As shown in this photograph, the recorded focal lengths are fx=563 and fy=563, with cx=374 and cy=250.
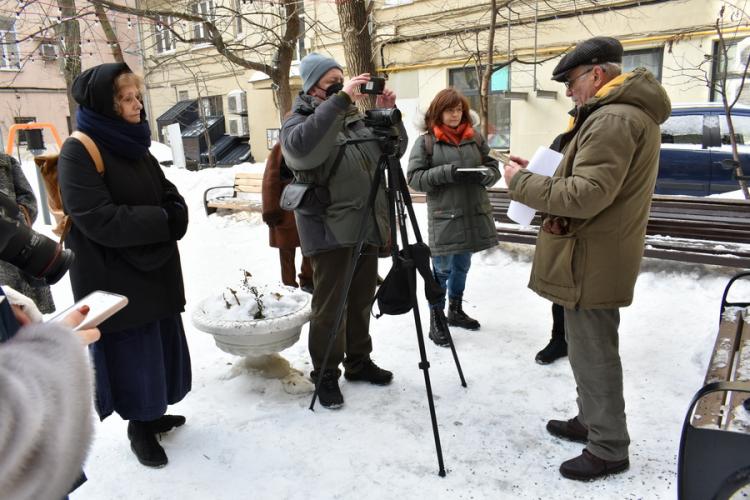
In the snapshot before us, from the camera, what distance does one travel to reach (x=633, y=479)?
244cm

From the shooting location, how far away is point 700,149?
7.36 m

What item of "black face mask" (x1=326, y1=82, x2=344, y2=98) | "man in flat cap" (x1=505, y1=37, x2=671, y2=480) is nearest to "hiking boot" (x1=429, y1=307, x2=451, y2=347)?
"man in flat cap" (x1=505, y1=37, x2=671, y2=480)

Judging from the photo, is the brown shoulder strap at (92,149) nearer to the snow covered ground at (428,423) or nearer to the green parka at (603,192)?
the snow covered ground at (428,423)

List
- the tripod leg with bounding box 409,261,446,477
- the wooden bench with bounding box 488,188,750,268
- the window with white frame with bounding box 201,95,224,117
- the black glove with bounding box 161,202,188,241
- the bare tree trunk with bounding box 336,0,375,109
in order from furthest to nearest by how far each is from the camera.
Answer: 1. the window with white frame with bounding box 201,95,224,117
2. the bare tree trunk with bounding box 336,0,375,109
3. the wooden bench with bounding box 488,188,750,268
4. the black glove with bounding box 161,202,188,241
5. the tripod leg with bounding box 409,261,446,477

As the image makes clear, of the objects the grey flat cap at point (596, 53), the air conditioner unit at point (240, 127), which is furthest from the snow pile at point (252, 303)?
the air conditioner unit at point (240, 127)

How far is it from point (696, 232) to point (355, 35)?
3606mm

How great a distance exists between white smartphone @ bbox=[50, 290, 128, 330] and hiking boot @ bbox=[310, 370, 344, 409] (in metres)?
1.89

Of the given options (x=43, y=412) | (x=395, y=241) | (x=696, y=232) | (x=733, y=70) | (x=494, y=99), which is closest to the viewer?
(x=43, y=412)

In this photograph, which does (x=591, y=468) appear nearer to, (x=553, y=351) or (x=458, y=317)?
(x=553, y=351)

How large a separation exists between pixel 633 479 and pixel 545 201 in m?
1.27

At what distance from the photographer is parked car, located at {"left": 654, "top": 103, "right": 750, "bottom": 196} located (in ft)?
23.7

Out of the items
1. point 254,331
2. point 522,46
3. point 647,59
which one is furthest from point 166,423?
point 522,46

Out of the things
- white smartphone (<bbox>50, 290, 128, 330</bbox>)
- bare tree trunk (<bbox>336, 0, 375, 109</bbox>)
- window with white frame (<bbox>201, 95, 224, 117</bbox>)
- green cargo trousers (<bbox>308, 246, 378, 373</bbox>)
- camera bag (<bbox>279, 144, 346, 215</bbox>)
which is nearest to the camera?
white smartphone (<bbox>50, 290, 128, 330</bbox>)

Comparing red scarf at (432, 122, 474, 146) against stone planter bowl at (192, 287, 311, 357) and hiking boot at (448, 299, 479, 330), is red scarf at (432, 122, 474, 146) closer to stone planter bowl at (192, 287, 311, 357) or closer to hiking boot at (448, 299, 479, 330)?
hiking boot at (448, 299, 479, 330)
